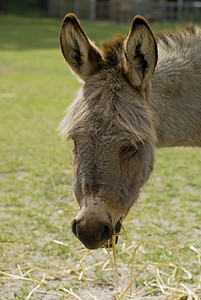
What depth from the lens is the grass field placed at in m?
4.00

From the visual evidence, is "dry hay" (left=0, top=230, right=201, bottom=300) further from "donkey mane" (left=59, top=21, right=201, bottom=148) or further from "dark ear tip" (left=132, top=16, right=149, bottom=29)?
"dark ear tip" (left=132, top=16, right=149, bottom=29)


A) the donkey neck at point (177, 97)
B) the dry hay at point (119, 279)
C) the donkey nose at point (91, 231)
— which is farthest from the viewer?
the dry hay at point (119, 279)

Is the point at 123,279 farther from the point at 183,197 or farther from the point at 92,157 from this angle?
the point at 183,197

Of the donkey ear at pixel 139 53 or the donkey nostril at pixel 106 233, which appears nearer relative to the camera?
the donkey nostril at pixel 106 233

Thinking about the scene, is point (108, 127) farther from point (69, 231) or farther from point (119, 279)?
point (69, 231)

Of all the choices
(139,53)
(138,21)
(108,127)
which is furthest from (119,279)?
(138,21)

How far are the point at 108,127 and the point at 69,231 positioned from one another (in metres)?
2.52

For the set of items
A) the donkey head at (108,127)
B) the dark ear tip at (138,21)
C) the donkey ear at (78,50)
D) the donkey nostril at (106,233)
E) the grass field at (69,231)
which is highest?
the dark ear tip at (138,21)

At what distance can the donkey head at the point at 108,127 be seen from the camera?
2.80m

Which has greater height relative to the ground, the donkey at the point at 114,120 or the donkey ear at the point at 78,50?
the donkey ear at the point at 78,50

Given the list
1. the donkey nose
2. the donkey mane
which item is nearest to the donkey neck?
the donkey mane

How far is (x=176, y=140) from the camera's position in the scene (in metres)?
3.65

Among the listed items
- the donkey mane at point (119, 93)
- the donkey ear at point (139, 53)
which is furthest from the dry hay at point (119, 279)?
the donkey ear at point (139, 53)

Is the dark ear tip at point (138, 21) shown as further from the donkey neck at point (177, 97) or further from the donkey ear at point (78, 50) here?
the donkey neck at point (177, 97)
